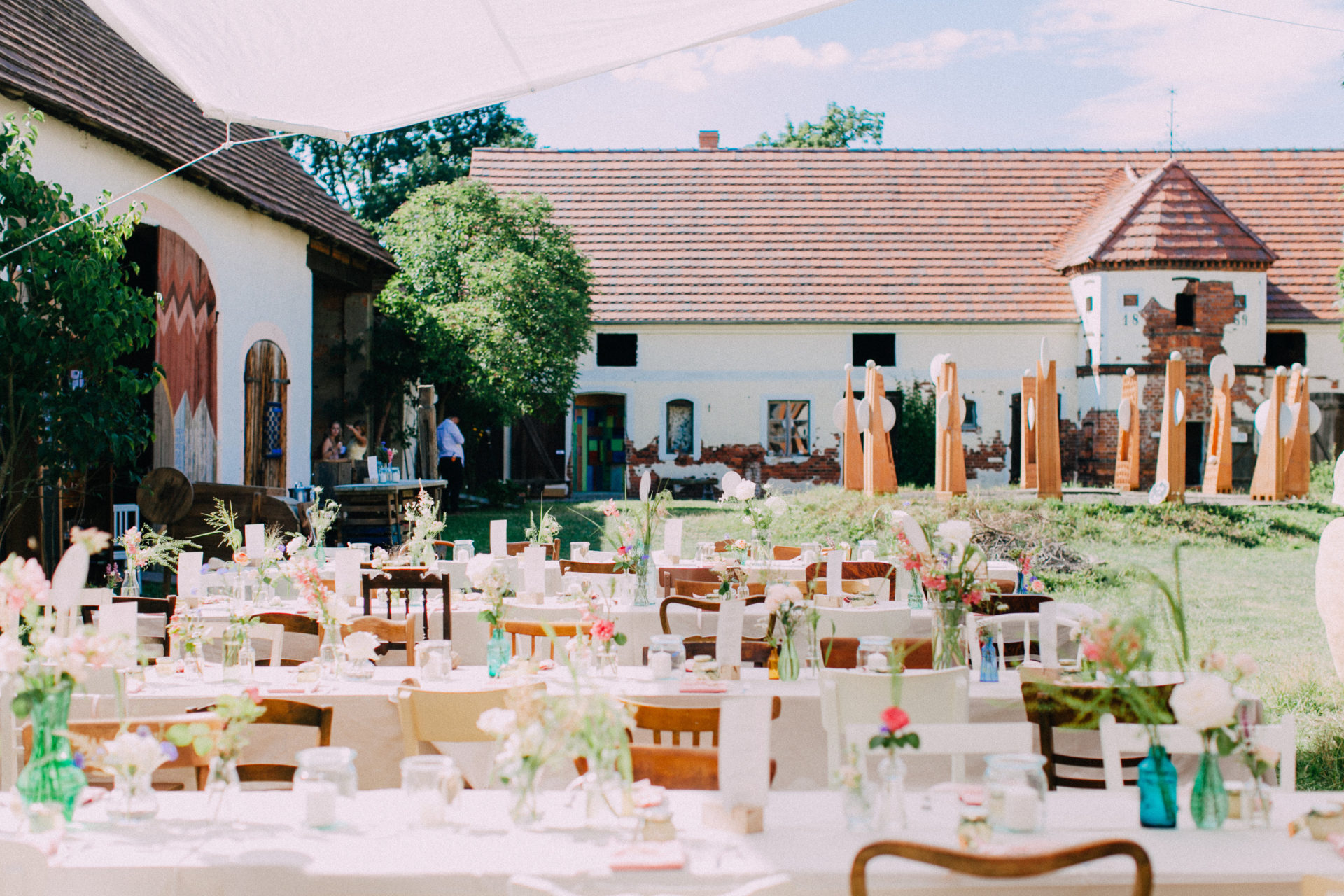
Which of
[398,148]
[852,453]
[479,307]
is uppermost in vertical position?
[398,148]

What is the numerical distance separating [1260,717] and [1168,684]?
71 cm

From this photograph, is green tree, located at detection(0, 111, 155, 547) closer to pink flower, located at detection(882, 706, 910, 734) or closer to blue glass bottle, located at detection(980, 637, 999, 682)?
blue glass bottle, located at detection(980, 637, 999, 682)

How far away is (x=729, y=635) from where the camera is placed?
4.66 metres

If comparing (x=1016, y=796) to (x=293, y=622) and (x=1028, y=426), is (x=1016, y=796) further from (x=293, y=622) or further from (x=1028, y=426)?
(x=1028, y=426)

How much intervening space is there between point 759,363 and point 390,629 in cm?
1710

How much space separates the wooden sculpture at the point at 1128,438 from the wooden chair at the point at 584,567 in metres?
11.6

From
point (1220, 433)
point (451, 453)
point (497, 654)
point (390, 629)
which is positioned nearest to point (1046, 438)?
point (1220, 433)

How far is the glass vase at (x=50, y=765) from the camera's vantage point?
9.06 feet

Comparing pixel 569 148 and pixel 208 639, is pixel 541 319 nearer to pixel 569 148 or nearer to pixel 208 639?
pixel 569 148

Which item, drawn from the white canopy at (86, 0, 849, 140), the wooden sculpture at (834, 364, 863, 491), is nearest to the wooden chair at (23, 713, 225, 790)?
the white canopy at (86, 0, 849, 140)

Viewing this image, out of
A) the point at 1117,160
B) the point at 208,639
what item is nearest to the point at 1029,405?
the point at 1117,160

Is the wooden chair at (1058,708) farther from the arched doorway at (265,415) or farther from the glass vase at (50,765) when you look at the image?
the arched doorway at (265,415)

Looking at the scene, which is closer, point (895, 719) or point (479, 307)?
point (895, 719)

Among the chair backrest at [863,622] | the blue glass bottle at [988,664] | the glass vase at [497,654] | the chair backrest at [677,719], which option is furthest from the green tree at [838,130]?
the chair backrest at [677,719]
